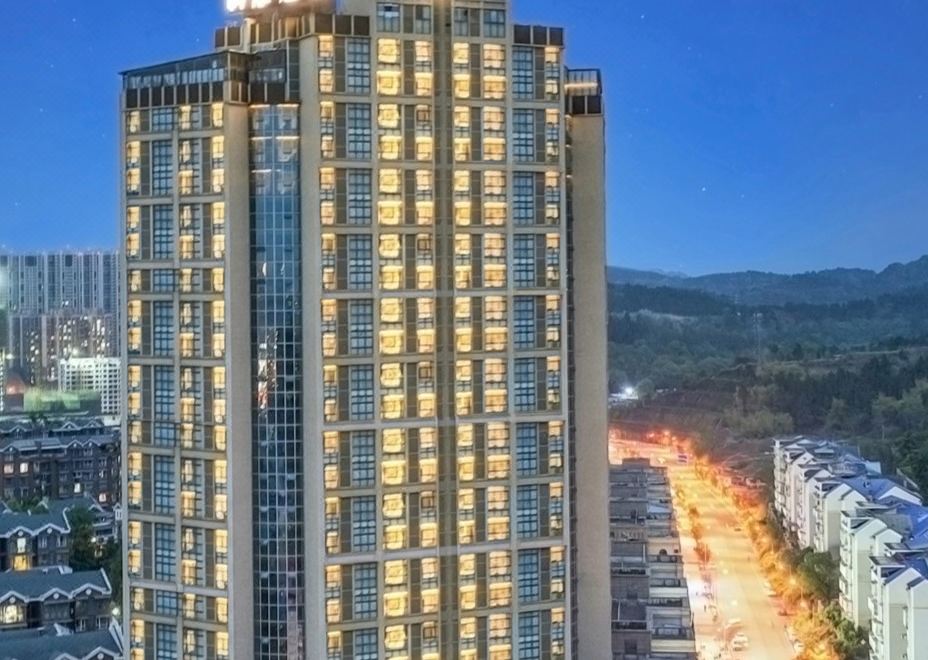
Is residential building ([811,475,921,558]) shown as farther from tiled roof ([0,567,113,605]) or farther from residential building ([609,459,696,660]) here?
tiled roof ([0,567,113,605])

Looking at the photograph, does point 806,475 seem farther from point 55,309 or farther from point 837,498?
point 55,309

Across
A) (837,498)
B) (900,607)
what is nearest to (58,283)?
(837,498)

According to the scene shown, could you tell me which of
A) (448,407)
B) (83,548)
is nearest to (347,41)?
(448,407)

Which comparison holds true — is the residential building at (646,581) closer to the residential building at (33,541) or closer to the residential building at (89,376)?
the residential building at (33,541)

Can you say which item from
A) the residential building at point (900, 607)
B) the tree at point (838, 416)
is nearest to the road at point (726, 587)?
the residential building at point (900, 607)

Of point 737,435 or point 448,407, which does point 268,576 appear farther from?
point 737,435
